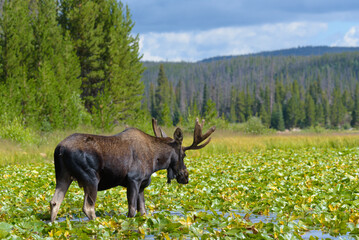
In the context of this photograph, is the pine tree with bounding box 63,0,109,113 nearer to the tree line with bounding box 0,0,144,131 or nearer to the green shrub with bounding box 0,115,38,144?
the tree line with bounding box 0,0,144,131

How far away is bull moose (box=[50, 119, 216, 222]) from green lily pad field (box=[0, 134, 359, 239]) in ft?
1.33

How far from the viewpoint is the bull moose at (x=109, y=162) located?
7.13 meters

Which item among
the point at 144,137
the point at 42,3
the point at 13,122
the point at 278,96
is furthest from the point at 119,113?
the point at 278,96

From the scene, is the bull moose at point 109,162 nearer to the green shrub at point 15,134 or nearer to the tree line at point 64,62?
the green shrub at point 15,134

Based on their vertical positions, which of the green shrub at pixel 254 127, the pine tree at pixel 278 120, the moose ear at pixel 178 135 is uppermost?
the moose ear at pixel 178 135

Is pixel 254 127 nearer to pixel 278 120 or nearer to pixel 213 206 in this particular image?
pixel 213 206

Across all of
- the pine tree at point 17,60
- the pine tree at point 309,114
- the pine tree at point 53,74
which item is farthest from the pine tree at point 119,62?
the pine tree at point 309,114

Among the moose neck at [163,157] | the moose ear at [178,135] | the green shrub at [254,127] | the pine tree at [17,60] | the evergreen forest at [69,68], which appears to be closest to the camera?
the moose neck at [163,157]

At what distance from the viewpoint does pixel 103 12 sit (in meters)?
40.0

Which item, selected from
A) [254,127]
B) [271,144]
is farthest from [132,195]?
[254,127]

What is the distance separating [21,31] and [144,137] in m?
23.5

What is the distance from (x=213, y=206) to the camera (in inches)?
357

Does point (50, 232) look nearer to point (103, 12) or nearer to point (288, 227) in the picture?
point (288, 227)

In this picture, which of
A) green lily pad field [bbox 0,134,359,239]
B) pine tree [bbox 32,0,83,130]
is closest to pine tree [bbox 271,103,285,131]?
pine tree [bbox 32,0,83,130]
